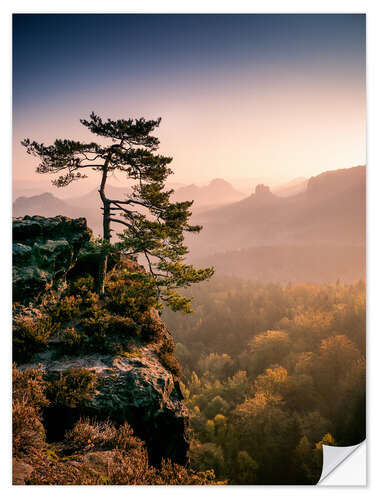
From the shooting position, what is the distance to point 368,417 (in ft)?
19.1

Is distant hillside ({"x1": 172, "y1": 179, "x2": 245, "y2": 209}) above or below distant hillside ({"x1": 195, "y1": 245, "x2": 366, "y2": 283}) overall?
above

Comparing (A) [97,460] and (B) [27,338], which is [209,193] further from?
(A) [97,460]

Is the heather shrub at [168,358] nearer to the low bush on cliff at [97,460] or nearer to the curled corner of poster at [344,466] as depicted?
the low bush on cliff at [97,460]

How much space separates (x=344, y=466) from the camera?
5.70 m

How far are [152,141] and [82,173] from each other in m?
2.25

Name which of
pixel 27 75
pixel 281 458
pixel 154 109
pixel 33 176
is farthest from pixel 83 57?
pixel 281 458

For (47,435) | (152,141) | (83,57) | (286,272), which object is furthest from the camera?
(286,272)

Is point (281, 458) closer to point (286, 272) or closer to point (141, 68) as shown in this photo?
point (141, 68)

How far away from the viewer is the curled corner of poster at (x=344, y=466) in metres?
5.53

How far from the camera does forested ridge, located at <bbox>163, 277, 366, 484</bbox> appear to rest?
1337 centimetres

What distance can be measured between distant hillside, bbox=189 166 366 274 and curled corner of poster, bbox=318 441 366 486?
17.3 feet

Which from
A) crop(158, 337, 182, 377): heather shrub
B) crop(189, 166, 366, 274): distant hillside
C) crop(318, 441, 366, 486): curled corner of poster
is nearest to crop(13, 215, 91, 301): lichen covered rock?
crop(158, 337, 182, 377): heather shrub

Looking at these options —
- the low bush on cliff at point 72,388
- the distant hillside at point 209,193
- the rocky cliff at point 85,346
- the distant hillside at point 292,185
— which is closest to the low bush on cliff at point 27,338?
the rocky cliff at point 85,346

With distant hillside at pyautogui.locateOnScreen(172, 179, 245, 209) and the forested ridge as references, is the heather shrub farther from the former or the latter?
distant hillside at pyautogui.locateOnScreen(172, 179, 245, 209)
